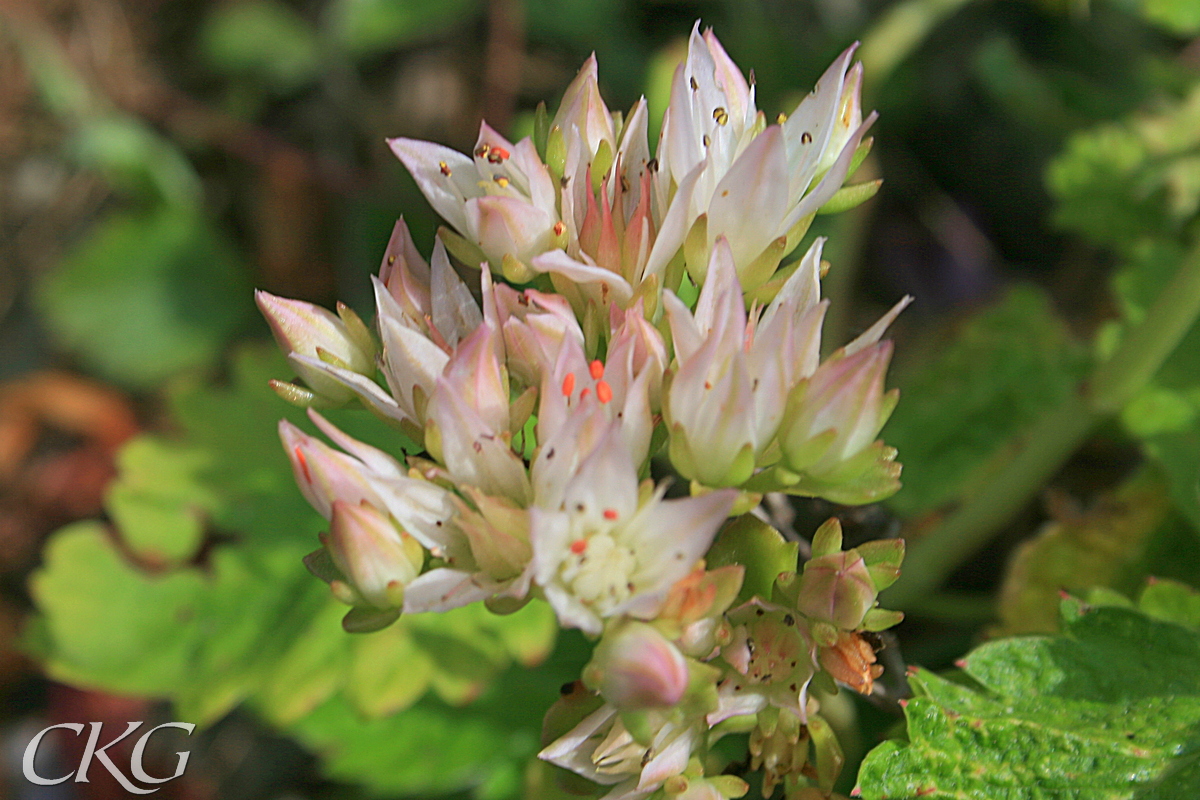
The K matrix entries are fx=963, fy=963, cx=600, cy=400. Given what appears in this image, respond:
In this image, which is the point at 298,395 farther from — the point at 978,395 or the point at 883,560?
the point at 978,395

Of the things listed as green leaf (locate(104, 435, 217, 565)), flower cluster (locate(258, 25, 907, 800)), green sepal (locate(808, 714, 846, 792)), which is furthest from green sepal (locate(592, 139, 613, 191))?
green leaf (locate(104, 435, 217, 565))

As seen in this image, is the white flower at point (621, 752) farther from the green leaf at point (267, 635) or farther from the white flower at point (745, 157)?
the green leaf at point (267, 635)

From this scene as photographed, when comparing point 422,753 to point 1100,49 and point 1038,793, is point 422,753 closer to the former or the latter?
point 1038,793

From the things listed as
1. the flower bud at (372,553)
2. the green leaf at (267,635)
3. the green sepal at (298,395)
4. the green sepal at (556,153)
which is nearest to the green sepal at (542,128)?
the green sepal at (556,153)

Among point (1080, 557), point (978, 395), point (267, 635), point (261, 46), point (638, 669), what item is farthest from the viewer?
point (261, 46)

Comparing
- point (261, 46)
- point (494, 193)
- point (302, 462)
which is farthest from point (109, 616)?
point (261, 46)

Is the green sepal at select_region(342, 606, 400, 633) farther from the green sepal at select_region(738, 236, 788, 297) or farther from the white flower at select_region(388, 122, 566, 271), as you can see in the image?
the green sepal at select_region(738, 236, 788, 297)
